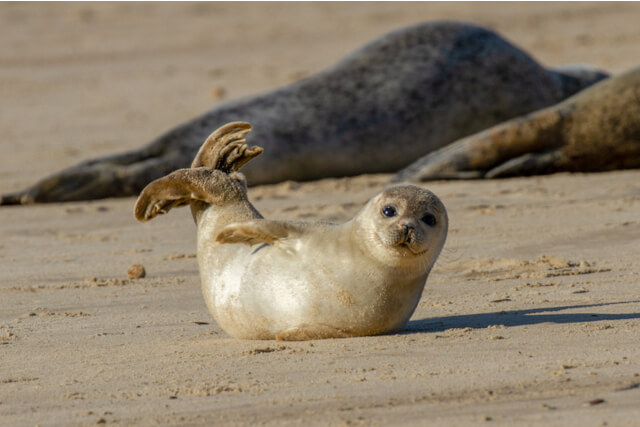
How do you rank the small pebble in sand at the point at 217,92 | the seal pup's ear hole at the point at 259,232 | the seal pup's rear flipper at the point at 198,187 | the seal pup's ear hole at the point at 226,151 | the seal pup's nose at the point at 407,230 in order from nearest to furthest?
the seal pup's nose at the point at 407,230, the seal pup's ear hole at the point at 259,232, the seal pup's rear flipper at the point at 198,187, the seal pup's ear hole at the point at 226,151, the small pebble in sand at the point at 217,92

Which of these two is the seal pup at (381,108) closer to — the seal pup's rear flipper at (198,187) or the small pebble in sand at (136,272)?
the small pebble in sand at (136,272)

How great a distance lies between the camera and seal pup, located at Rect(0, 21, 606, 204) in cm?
806

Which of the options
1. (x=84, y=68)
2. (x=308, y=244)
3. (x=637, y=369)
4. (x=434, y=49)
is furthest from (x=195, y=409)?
(x=84, y=68)

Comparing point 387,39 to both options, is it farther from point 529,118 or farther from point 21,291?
point 21,291

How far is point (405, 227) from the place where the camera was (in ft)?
11.0

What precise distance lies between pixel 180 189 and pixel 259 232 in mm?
539

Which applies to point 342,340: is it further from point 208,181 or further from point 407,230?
point 208,181

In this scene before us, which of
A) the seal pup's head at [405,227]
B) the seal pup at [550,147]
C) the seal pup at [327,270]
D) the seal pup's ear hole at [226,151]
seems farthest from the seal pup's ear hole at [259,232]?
the seal pup at [550,147]

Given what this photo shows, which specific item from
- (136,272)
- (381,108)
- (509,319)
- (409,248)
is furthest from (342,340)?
(381,108)

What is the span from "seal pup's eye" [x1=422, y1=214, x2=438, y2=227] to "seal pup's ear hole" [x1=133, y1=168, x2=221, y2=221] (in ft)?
2.90

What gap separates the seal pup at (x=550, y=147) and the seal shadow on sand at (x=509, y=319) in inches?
130

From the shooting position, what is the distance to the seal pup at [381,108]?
806 cm

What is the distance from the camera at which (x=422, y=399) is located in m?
2.87

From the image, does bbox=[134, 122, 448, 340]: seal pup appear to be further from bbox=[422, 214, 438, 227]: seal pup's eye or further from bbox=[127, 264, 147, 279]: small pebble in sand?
bbox=[127, 264, 147, 279]: small pebble in sand
